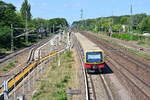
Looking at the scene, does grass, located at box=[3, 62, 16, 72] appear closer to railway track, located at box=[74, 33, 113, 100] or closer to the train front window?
railway track, located at box=[74, 33, 113, 100]

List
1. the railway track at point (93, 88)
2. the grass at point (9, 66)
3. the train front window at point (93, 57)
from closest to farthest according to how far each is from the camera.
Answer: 1. the railway track at point (93, 88)
2. the train front window at point (93, 57)
3. the grass at point (9, 66)

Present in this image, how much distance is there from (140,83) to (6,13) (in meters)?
49.0

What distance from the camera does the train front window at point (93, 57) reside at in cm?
3142

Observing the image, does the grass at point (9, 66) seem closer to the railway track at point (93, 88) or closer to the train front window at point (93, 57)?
the railway track at point (93, 88)

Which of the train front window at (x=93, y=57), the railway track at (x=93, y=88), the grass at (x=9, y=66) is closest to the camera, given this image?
the railway track at (x=93, y=88)

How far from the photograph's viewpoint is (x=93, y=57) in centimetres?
3152

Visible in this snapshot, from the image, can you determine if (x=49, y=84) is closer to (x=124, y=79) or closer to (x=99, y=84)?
(x=99, y=84)

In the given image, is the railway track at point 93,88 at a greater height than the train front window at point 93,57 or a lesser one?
lesser

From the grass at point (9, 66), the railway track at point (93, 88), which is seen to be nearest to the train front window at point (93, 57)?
the railway track at point (93, 88)

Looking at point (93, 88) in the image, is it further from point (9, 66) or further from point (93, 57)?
point (9, 66)

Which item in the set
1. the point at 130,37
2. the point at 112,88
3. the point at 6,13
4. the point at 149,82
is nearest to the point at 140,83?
the point at 149,82

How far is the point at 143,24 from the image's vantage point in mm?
135375

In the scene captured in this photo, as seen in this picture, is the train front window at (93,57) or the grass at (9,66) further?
the grass at (9,66)

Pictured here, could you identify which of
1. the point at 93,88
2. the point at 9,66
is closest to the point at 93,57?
the point at 93,88
